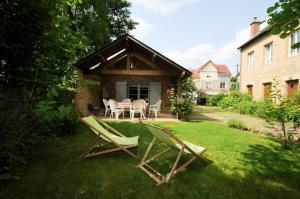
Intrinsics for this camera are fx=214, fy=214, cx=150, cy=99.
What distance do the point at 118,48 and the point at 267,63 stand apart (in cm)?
1109

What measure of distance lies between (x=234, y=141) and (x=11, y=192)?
5530mm

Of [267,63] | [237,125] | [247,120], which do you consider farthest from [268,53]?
[237,125]

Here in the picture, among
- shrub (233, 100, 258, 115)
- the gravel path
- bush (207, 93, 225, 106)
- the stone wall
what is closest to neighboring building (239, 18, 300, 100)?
shrub (233, 100, 258, 115)

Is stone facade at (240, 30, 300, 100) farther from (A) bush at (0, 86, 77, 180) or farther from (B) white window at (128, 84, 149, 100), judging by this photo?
(A) bush at (0, 86, 77, 180)

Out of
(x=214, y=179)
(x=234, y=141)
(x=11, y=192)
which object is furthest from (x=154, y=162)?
(x=234, y=141)

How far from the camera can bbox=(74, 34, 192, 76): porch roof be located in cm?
1055

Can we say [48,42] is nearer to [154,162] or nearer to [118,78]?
[154,162]

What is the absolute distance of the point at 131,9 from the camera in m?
25.7

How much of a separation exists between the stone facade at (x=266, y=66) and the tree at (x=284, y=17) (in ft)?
35.8

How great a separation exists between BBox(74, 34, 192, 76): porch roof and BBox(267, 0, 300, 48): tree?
7509 millimetres

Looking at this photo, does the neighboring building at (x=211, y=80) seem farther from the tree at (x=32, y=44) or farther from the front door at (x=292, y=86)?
the tree at (x=32, y=44)

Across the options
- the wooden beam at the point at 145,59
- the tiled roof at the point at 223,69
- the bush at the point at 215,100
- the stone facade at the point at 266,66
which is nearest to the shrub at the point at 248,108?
the stone facade at the point at 266,66

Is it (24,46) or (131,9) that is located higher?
(131,9)

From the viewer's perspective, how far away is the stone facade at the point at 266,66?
12.8 meters
